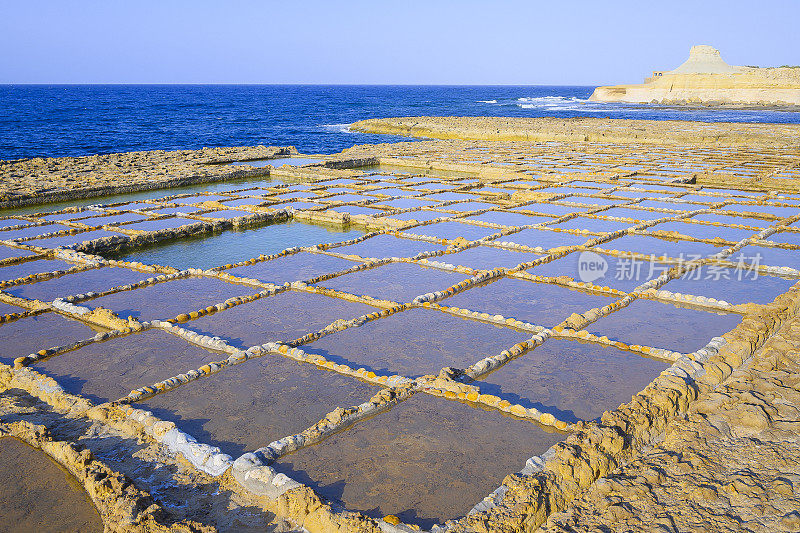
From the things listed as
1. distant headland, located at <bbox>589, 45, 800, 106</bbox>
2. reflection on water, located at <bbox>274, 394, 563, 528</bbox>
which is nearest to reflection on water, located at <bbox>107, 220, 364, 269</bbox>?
reflection on water, located at <bbox>274, 394, 563, 528</bbox>

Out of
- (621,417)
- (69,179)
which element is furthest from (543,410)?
(69,179)

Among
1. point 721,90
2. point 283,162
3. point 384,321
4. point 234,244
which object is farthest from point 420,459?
point 721,90

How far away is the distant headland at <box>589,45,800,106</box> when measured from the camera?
55656 mm

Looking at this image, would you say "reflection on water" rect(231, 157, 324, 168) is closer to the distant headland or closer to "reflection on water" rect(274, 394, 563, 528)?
→ "reflection on water" rect(274, 394, 563, 528)

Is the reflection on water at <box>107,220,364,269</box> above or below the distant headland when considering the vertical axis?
below

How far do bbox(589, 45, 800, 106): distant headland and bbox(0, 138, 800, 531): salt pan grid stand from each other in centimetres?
5682

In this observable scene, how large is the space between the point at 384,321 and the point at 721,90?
66632 millimetres

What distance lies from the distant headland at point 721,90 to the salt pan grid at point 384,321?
5682 cm

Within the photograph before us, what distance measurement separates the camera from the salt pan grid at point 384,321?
2.96m

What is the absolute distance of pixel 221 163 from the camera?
15.4 m

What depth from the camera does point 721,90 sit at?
196 ft

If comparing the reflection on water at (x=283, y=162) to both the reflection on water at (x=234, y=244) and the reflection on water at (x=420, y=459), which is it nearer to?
the reflection on water at (x=234, y=244)

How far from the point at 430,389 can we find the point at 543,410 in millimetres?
645

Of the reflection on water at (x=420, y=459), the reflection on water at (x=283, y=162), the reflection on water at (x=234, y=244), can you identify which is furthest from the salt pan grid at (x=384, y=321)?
the reflection on water at (x=283, y=162)
